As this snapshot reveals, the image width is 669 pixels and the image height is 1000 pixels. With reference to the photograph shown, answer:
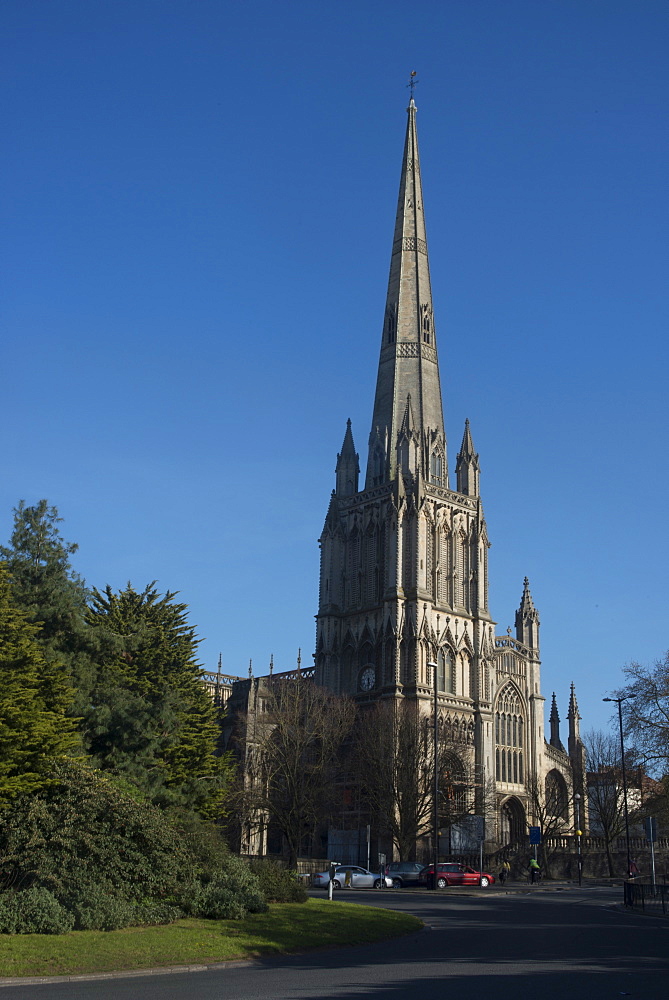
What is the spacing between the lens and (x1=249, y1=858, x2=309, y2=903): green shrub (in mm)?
Answer: 29172

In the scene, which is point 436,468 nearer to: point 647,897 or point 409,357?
point 409,357

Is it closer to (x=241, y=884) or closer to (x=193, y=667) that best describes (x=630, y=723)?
(x=193, y=667)

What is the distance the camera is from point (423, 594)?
78.4 meters

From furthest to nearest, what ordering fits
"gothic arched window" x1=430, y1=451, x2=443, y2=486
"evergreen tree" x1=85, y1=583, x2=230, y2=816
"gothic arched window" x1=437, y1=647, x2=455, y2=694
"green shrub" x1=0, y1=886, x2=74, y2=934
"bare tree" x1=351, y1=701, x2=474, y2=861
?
"gothic arched window" x1=430, y1=451, x2=443, y2=486
"gothic arched window" x1=437, y1=647, x2=455, y2=694
"bare tree" x1=351, y1=701, x2=474, y2=861
"evergreen tree" x1=85, y1=583, x2=230, y2=816
"green shrub" x1=0, y1=886, x2=74, y2=934

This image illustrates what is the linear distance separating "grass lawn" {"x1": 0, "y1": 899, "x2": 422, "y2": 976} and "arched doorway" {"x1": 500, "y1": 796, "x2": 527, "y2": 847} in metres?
55.9

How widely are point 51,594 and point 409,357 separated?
6085cm

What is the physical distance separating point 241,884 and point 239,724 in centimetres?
4341

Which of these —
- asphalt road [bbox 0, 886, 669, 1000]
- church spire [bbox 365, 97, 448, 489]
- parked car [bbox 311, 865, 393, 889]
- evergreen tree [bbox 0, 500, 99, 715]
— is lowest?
asphalt road [bbox 0, 886, 669, 1000]

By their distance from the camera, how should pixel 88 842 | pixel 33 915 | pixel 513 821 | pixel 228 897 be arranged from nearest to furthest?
pixel 33 915, pixel 88 842, pixel 228 897, pixel 513 821

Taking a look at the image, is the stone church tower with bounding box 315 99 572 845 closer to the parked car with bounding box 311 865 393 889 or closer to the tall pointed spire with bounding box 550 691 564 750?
the tall pointed spire with bounding box 550 691 564 750

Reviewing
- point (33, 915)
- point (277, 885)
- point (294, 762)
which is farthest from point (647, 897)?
point (294, 762)

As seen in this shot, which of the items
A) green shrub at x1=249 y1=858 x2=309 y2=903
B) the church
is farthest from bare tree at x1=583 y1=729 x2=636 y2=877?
green shrub at x1=249 y1=858 x2=309 y2=903

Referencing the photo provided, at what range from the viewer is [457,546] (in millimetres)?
83750

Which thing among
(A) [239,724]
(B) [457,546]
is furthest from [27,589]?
(B) [457,546]
